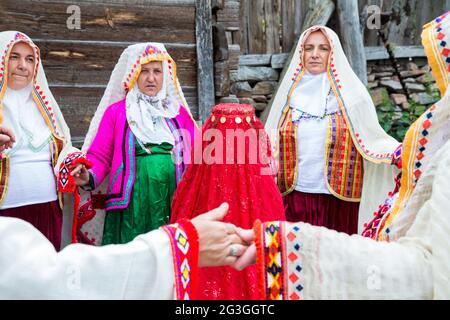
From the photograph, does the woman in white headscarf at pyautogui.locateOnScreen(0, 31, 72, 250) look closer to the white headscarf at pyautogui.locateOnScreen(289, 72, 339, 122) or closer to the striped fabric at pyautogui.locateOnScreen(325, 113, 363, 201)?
the white headscarf at pyautogui.locateOnScreen(289, 72, 339, 122)

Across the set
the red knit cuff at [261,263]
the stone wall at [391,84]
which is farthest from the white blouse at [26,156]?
the stone wall at [391,84]

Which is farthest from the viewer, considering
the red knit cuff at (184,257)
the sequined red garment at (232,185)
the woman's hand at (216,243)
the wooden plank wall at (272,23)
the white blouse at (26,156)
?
the wooden plank wall at (272,23)

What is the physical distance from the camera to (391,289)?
1646 mm

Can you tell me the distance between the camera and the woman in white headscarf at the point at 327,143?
4.03 m

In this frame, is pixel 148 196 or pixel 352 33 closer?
pixel 148 196

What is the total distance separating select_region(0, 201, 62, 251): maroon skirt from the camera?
11.6 feet

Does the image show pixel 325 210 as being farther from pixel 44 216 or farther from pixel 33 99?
pixel 33 99

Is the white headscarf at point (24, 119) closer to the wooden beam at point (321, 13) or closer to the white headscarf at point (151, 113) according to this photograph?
the white headscarf at point (151, 113)

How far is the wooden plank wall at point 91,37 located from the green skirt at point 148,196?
1664mm

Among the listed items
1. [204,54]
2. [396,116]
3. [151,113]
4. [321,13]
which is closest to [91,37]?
[204,54]

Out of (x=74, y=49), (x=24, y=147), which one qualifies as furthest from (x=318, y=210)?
(x=74, y=49)

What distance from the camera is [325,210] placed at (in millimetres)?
4121

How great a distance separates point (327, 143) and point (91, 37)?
8.55ft
